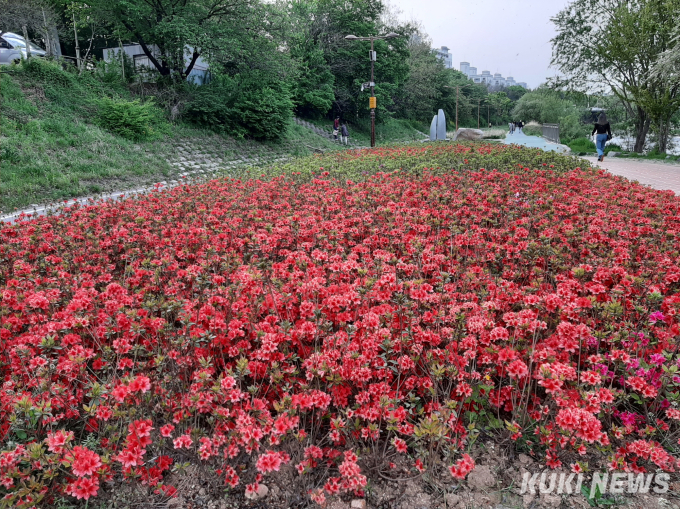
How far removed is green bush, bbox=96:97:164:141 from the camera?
51.0ft

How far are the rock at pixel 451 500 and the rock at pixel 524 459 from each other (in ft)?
1.47

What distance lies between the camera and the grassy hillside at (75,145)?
1093 centimetres

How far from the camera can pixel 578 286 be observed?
312 cm

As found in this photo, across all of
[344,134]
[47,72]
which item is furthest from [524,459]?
[344,134]

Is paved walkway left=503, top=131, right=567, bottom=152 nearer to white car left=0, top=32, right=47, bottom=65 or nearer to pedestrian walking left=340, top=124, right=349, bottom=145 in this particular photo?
pedestrian walking left=340, top=124, right=349, bottom=145

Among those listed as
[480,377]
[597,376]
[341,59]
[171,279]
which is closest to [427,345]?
[480,377]

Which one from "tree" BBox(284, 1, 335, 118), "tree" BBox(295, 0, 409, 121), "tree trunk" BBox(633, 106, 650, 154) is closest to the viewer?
"tree trunk" BBox(633, 106, 650, 154)

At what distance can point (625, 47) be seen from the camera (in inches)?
884

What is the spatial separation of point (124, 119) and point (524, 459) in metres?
16.7

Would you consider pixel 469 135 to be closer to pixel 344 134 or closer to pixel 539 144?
pixel 539 144

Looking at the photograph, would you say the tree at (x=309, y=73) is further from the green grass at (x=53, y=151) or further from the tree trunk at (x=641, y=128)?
the tree trunk at (x=641, y=128)

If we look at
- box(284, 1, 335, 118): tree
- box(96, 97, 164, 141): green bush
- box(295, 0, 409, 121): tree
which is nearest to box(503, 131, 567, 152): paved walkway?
box(295, 0, 409, 121): tree

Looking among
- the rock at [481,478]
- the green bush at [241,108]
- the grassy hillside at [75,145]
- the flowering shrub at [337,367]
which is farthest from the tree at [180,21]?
the rock at [481,478]

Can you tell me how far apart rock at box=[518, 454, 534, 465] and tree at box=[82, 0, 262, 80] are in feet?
63.4
